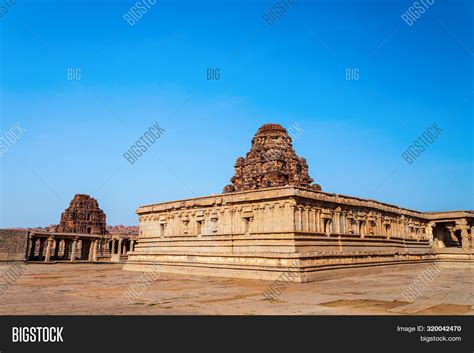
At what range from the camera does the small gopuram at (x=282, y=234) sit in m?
22.0

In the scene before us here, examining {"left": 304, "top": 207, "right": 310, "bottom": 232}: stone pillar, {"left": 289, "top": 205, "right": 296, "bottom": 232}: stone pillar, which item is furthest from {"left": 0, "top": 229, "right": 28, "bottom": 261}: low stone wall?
{"left": 304, "top": 207, "right": 310, "bottom": 232}: stone pillar

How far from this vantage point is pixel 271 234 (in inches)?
934

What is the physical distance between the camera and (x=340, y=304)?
10.6m

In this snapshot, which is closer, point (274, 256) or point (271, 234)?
point (274, 256)

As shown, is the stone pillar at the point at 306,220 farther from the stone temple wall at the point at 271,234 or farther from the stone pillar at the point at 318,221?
the stone pillar at the point at 318,221

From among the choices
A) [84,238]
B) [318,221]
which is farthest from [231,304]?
[84,238]

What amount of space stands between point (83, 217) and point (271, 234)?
68826 millimetres

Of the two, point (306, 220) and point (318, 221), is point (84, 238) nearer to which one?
point (318, 221)

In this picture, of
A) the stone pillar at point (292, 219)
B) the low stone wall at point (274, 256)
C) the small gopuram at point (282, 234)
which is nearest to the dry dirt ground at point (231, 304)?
the low stone wall at point (274, 256)

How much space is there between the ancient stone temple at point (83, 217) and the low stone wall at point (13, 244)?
40.5 metres

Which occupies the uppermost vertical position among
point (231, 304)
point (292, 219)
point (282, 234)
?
point (292, 219)
